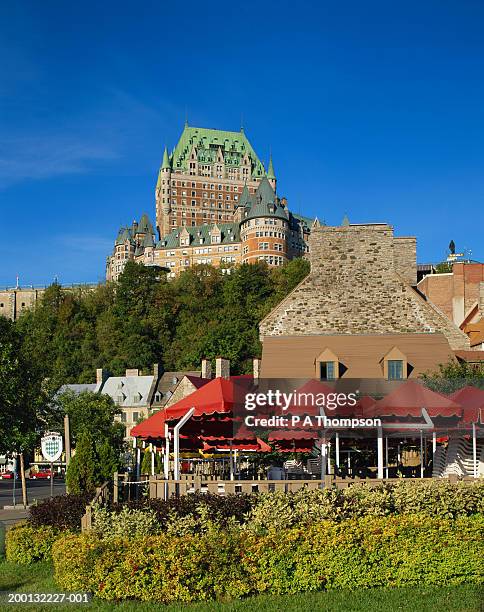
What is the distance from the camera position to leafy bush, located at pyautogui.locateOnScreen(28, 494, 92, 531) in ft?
62.7

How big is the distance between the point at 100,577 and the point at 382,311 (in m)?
23.2

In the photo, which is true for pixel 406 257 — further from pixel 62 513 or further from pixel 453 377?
pixel 62 513

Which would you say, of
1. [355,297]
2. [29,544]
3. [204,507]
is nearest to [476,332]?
[355,297]

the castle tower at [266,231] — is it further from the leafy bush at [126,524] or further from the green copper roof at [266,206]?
the leafy bush at [126,524]

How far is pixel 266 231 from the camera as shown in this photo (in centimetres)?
16862

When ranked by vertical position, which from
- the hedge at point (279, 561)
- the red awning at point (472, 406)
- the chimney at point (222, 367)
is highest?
the chimney at point (222, 367)

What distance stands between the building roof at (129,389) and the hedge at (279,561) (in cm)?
8042

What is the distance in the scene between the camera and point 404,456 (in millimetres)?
32750

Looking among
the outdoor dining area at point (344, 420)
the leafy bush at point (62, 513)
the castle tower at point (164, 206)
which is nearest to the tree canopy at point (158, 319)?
the castle tower at point (164, 206)

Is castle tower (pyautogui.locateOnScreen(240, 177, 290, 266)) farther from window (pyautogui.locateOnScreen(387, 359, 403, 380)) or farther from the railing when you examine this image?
the railing

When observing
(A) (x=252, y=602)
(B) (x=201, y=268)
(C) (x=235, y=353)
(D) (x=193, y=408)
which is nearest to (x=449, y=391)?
(D) (x=193, y=408)

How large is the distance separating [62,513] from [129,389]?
78.6 metres

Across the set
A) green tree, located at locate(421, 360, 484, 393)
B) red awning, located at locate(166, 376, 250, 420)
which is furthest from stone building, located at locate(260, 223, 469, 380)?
red awning, located at locate(166, 376, 250, 420)

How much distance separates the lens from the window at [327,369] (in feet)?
105
